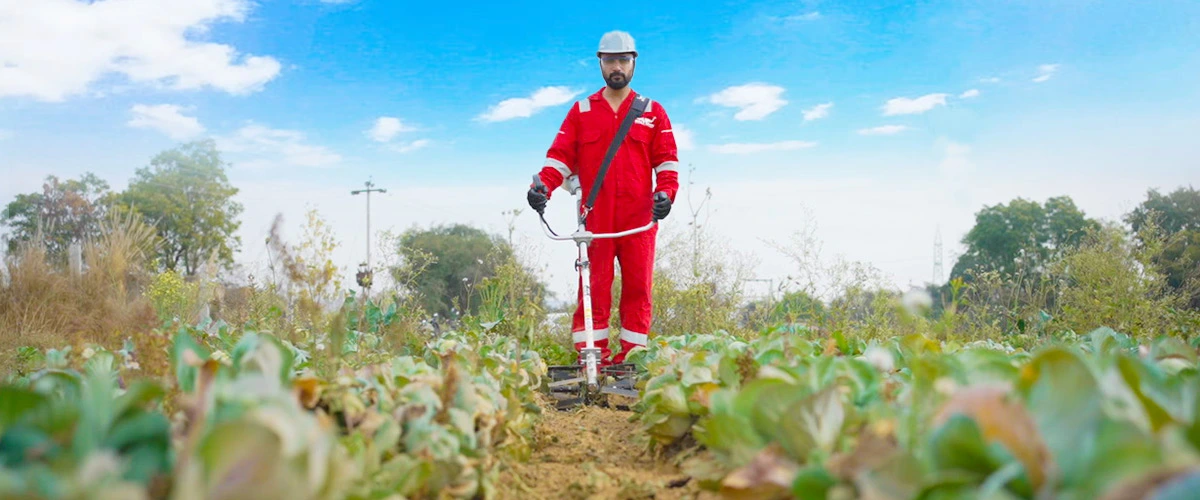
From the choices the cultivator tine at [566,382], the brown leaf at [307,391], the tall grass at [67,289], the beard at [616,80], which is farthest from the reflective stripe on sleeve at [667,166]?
the tall grass at [67,289]

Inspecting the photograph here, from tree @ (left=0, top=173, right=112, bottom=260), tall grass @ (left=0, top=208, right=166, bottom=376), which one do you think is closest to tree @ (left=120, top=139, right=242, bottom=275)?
tree @ (left=0, top=173, right=112, bottom=260)

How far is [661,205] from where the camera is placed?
4918mm

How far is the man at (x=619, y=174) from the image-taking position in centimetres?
523

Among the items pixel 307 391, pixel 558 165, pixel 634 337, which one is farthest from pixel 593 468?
pixel 558 165

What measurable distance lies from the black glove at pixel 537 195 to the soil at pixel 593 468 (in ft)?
4.45

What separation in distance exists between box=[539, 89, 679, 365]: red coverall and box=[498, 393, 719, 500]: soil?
1.39 meters

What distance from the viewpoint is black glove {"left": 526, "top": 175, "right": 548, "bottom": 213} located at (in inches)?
191

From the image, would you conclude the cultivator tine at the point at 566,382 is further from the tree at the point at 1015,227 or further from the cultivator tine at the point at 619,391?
the tree at the point at 1015,227

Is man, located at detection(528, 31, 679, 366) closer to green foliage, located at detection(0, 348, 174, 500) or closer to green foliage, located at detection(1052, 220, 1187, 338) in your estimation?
green foliage, located at detection(1052, 220, 1187, 338)

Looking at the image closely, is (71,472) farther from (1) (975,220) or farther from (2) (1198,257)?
(1) (975,220)

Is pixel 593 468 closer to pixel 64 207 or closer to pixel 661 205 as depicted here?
pixel 661 205

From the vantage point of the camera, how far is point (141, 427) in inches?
50.2

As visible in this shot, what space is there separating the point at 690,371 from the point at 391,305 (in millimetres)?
2597

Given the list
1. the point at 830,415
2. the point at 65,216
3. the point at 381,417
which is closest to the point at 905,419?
the point at 830,415
